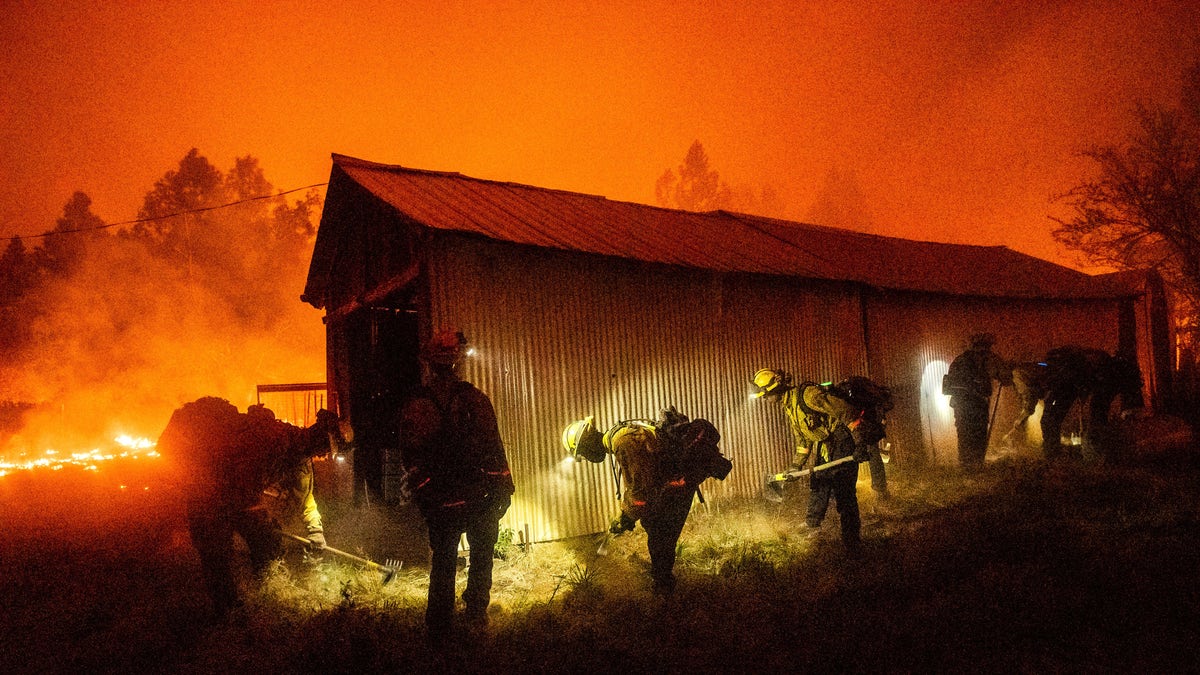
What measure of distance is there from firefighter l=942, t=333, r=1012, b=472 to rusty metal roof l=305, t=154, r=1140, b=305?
176 cm

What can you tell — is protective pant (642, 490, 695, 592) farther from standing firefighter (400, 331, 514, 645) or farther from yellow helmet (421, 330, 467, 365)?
yellow helmet (421, 330, 467, 365)

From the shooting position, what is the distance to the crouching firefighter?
5840 millimetres

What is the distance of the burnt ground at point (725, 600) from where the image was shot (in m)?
4.58

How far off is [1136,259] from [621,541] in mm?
21962

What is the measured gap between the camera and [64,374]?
981 inches

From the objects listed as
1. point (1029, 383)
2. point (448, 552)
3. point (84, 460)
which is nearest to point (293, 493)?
point (448, 552)

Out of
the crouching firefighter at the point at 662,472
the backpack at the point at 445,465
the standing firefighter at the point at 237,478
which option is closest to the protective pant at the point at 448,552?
the backpack at the point at 445,465

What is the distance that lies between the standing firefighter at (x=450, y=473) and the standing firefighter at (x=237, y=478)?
232cm

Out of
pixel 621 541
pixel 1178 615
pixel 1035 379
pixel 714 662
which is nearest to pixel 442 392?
pixel 714 662

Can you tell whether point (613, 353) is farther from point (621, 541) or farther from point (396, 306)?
point (396, 306)

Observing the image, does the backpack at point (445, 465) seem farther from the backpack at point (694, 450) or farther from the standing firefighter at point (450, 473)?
the backpack at point (694, 450)

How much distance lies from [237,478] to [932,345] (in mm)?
11655

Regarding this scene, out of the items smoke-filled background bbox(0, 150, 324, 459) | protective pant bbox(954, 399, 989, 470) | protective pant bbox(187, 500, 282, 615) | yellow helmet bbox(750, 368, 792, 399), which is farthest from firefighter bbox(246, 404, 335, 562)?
smoke-filled background bbox(0, 150, 324, 459)

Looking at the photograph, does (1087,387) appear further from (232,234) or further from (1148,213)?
(232,234)
